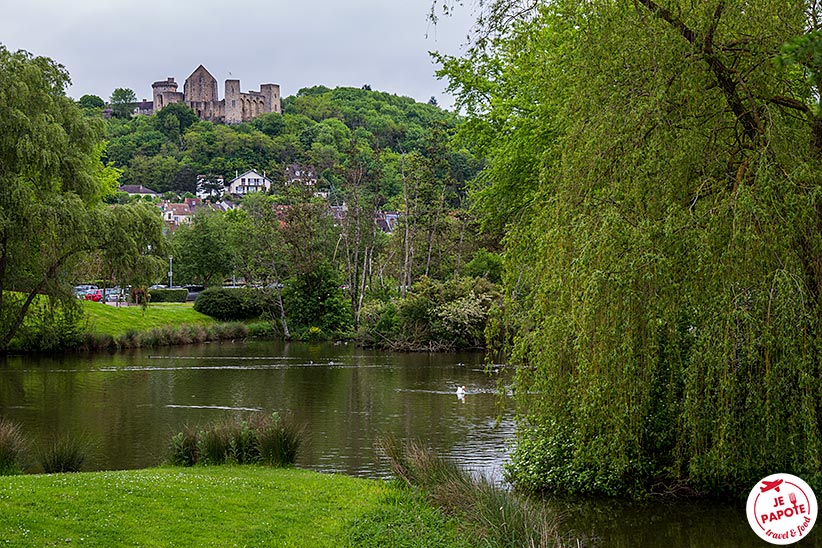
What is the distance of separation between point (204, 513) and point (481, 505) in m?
3.12

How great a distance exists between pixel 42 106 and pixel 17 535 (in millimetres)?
27469

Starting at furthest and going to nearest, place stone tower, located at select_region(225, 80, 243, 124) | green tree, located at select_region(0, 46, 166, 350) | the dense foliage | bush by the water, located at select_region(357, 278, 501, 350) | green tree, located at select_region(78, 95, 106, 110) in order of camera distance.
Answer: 1. stone tower, located at select_region(225, 80, 243, 124)
2. green tree, located at select_region(78, 95, 106, 110)
3. the dense foliage
4. bush by the water, located at select_region(357, 278, 501, 350)
5. green tree, located at select_region(0, 46, 166, 350)

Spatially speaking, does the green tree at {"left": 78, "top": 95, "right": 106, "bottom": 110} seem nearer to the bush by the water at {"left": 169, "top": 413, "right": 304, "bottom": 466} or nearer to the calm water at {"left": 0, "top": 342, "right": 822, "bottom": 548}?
the calm water at {"left": 0, "top": 342, "right": 822, "bottom": 548}

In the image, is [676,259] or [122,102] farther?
[122,102]

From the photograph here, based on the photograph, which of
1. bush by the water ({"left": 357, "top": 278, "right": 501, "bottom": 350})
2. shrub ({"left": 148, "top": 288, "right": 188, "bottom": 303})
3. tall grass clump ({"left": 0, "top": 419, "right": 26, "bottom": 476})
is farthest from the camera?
shrub ({"left": 148, "top": 288, "right": 188, "bottom": 303})

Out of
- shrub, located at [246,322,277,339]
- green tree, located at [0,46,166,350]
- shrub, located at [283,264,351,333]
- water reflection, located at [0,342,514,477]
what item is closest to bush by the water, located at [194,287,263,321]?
shrub, located at [246,322,277,339]

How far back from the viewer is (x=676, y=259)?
36.8ft

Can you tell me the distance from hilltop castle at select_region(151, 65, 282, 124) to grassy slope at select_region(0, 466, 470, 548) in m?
175

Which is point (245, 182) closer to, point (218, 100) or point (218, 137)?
point (218, 137)

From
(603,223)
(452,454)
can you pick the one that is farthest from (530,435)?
(603,223)

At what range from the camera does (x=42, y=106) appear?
3284cm

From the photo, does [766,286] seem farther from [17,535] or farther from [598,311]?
[17,535]

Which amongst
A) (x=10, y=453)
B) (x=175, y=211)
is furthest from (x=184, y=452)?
(x=175, y=211)

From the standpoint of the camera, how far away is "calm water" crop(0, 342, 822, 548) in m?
12.2
